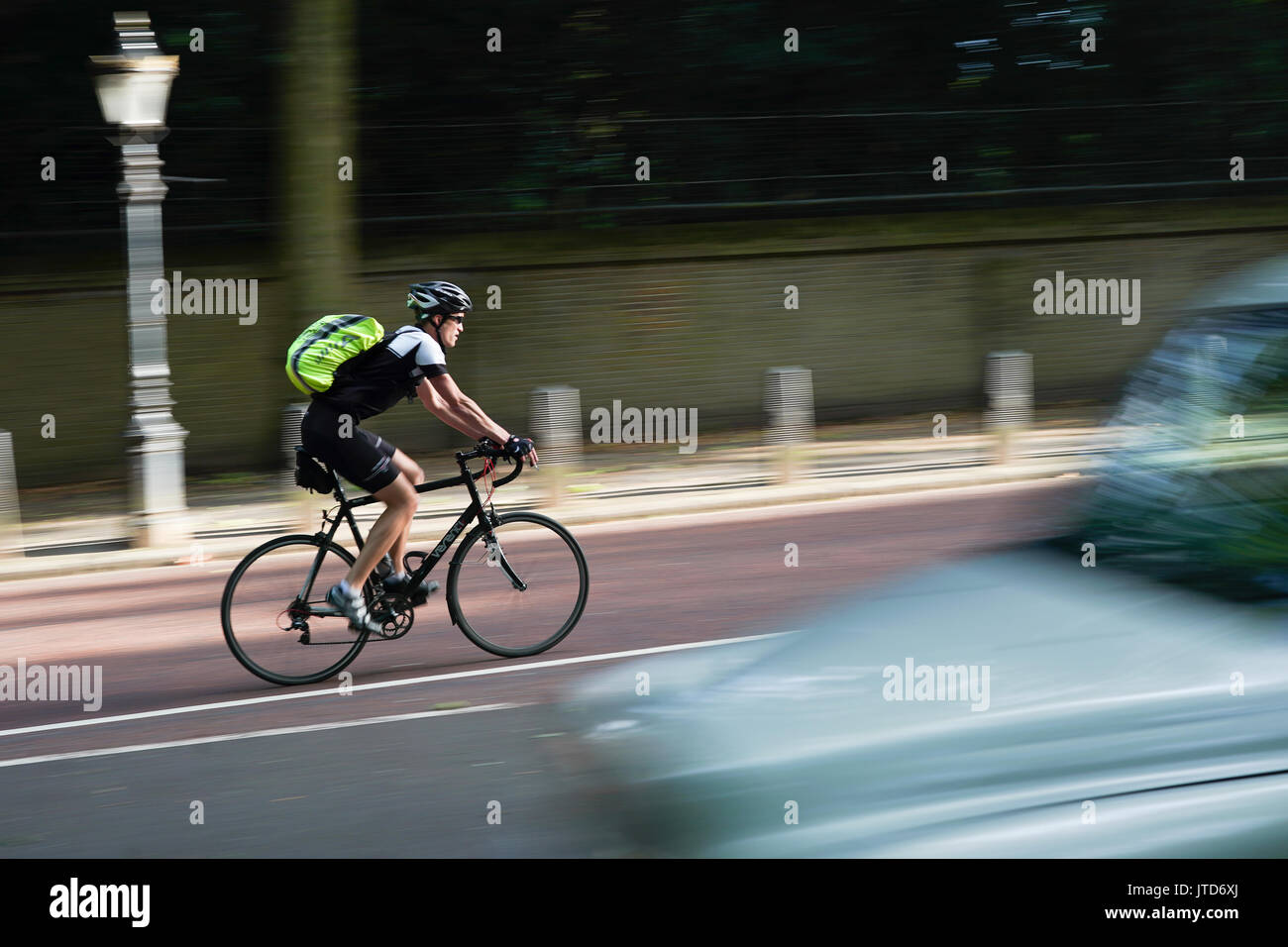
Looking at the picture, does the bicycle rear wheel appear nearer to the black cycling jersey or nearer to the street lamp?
the black cycling jersey

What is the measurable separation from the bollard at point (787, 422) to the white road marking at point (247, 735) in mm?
7241

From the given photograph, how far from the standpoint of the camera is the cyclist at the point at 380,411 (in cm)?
682

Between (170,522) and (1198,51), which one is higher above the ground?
(1198,51)

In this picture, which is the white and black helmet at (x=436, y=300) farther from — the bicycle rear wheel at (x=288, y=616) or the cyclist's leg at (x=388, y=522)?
the bicycle rear wheel at (x=288, y=616)

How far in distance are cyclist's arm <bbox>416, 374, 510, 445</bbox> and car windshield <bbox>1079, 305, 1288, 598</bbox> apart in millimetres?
3534

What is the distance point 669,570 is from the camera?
393 inches

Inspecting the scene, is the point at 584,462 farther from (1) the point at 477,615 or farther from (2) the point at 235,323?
(1) the point at 477,615

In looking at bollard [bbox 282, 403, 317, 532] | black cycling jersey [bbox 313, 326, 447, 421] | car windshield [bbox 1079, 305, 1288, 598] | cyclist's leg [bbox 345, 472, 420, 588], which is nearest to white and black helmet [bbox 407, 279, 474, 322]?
black cycling jersey [bbox 313, 326, 447, 421]

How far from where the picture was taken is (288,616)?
23.2 feet

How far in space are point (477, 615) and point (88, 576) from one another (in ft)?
16.3

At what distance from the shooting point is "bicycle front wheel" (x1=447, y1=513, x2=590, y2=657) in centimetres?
724

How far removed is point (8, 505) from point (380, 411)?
Answer: 6453 mm

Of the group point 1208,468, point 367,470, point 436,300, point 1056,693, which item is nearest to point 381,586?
point 367,470

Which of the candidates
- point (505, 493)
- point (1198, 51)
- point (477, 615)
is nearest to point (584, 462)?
point (505, 493)
